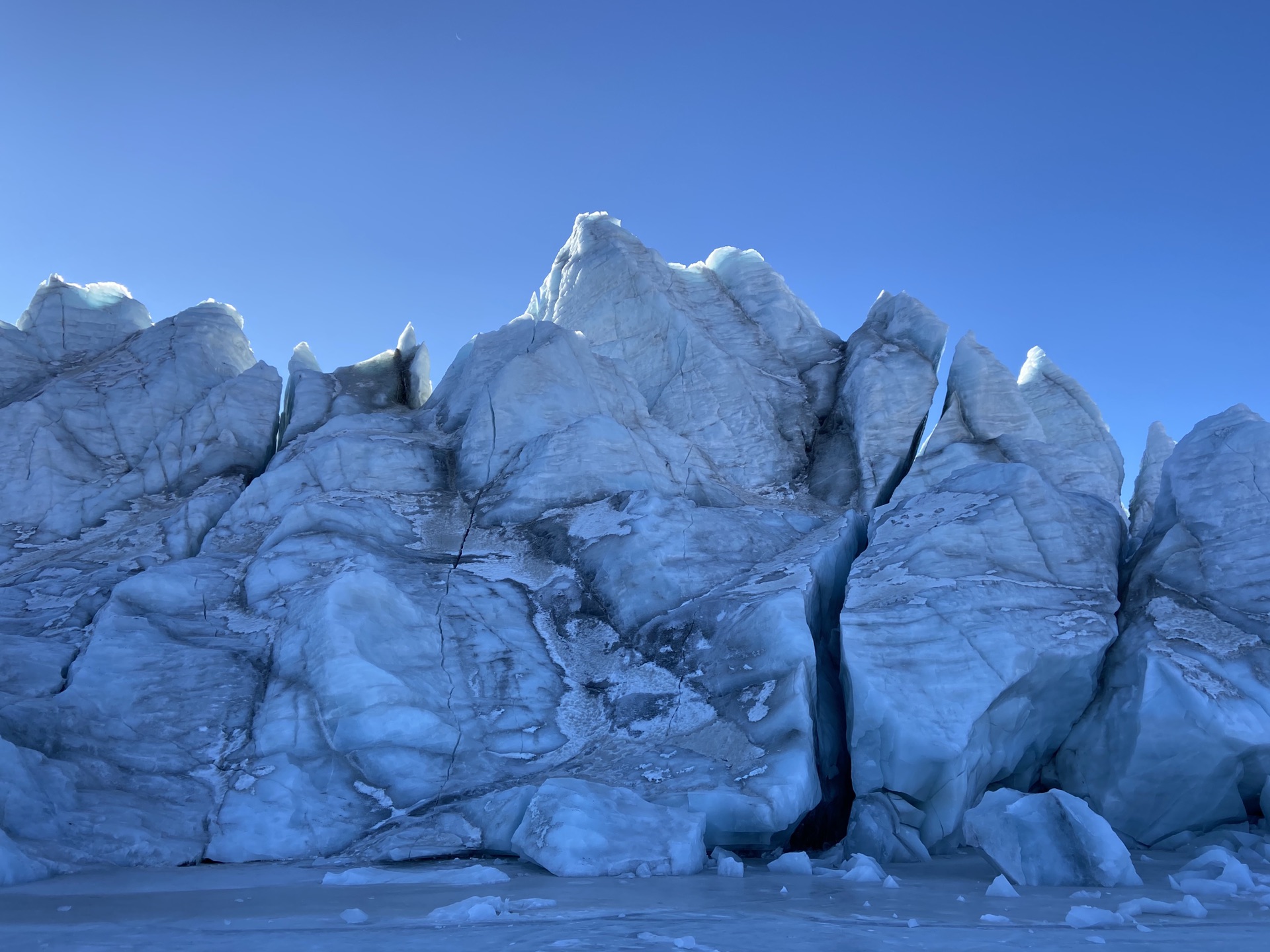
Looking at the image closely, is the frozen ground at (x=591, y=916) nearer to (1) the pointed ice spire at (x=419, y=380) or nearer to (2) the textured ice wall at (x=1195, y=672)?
(2) the textured ice wall at (x=1195, y=672)

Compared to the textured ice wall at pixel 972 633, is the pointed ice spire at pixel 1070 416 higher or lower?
higher

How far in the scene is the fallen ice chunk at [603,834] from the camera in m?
10.6

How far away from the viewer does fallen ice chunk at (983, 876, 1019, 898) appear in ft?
30.6

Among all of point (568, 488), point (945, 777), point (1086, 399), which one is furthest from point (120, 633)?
point (1086, 399)

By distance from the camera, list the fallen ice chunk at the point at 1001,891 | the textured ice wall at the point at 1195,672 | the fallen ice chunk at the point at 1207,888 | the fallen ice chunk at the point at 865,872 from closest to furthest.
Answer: the fallen ice chunk at the point at 1001,891, the fallen ice chunk at the point at 1207,888, the fallen ice chunk at the point at 865,872, the textured ice wall at the point at 1195,672

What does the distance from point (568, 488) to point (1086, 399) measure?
61.1 ft

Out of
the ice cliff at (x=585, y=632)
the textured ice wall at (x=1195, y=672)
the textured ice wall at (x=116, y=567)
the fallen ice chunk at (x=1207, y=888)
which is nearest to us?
the fallen ice chunk at (x=1207, y=888)

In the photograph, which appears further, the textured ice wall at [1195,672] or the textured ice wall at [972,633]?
the textured ice wall at [972,633]

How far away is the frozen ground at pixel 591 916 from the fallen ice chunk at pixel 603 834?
0.94 ft

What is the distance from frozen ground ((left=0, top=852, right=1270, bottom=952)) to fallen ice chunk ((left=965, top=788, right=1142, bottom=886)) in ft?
1.00

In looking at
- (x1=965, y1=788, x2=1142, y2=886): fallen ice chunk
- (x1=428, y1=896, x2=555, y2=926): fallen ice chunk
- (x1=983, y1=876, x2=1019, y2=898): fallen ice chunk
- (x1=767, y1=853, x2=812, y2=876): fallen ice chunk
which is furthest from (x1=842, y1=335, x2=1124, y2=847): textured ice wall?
(x1=428, y1=896, x2=555, y2=926): fallen ice chunk

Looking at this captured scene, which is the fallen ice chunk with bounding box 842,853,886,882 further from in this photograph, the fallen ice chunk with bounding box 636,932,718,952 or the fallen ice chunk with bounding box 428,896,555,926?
the fallen ice chunk with bounding box 636,932,718,952

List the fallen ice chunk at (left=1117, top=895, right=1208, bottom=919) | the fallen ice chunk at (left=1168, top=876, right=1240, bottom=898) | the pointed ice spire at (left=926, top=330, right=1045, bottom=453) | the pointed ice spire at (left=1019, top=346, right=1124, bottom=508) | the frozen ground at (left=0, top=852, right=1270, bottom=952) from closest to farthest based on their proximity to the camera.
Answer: the frozen ground at (left=0, top=852, right=1270, bottom=952)
the fallen ice chunk at (left=1117, top=895, right=1208, bottom=919)
the fallen ice chunk at (left=1168, top=876, right=1240, bottom=898)
the pointed ice spire at (left=926, top=330, right=1045, bottom=453)
the pointed ice spire at (left=1019, top=346, right=1124, bottom=508)

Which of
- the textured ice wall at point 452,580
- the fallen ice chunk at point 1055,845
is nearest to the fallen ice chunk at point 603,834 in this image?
the textured ice wall at point 452,580
